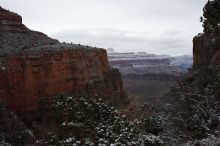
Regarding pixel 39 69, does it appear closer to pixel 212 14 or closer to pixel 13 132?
pixel 13 132

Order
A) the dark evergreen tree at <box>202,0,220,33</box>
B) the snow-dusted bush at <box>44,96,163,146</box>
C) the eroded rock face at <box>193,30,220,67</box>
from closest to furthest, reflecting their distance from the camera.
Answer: the snow-dusted bush at <box>44,96,163,146</box>
the dark evergreen tree at <box>202,0,220,33</box>
the eroded rock face at <box>193,30,220,67</box>

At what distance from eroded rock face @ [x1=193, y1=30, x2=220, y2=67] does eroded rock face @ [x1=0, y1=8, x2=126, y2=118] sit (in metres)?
8.23

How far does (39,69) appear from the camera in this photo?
106ft

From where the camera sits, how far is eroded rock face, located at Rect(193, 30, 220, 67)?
25686 millimetres

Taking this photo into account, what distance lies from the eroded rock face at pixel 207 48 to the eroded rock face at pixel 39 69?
8231 mm

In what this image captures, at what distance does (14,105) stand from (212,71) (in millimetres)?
15363

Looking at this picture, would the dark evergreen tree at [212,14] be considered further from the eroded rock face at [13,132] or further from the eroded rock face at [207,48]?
the eroded rock face at [13,132]

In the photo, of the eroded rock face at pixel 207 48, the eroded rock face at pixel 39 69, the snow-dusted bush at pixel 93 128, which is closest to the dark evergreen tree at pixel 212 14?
the eroded rock face at pixel 207 48

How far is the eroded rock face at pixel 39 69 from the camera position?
104ft

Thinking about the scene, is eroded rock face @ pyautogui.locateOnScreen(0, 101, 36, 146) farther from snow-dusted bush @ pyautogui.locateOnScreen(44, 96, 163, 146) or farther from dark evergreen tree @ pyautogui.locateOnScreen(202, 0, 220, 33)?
dark evergreen tree @ pyautogui.locateOnScreen(202, 0, 220, 33)

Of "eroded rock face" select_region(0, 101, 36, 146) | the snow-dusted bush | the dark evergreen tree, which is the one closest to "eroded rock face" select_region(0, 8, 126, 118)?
"eroded rock face" select_region(0, 101, 36, 146)

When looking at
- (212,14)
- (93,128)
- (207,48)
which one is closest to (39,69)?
(207,48)

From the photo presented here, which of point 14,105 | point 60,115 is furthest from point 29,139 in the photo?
point 60,115

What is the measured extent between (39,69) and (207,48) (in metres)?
11.8
